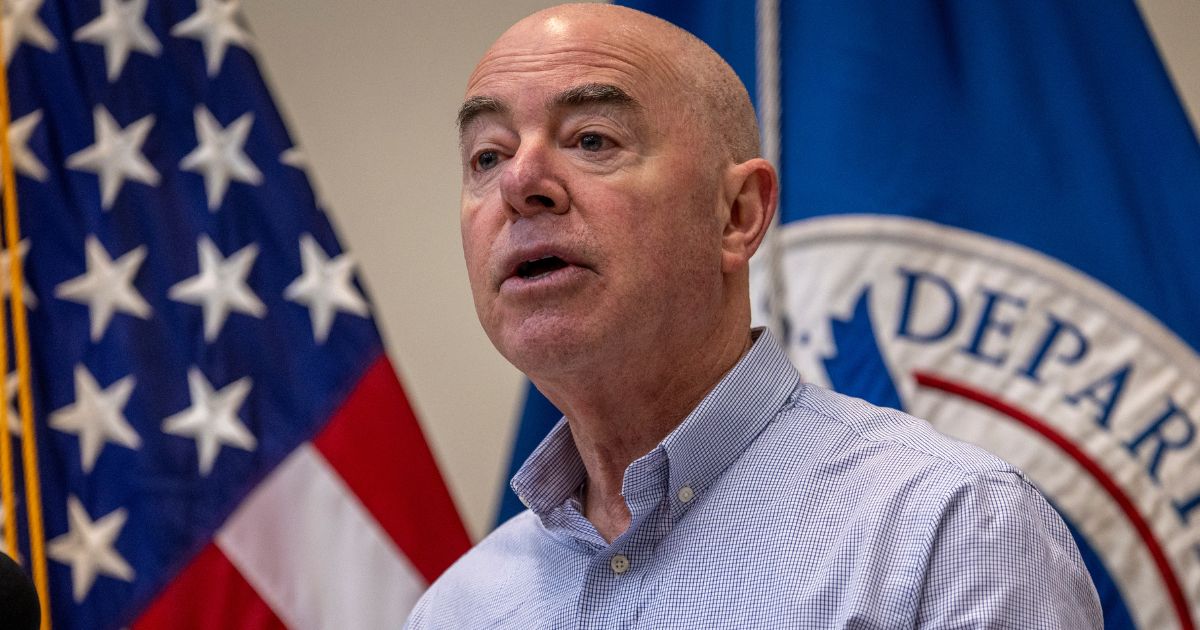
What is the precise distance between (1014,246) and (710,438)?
40.8 inches

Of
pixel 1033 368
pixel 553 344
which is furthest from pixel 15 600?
pixel 1033 368

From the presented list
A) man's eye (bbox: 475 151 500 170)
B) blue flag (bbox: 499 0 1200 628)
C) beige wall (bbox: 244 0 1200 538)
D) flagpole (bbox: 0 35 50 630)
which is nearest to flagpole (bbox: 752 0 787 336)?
blue flag (bbox: 499 0 1200 628)

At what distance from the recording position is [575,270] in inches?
45.3

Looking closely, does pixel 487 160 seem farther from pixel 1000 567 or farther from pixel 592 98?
pixel 1000 567

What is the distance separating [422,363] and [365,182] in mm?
400

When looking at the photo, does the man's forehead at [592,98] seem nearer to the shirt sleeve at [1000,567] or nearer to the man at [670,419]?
the man at [670,419]

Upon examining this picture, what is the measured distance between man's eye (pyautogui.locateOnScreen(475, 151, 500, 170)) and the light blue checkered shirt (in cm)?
31

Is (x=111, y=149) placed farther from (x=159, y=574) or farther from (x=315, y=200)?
(x=159, y=574)

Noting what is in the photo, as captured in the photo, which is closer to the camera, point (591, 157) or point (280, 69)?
point (591, 157)

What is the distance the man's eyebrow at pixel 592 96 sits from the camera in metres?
1.20

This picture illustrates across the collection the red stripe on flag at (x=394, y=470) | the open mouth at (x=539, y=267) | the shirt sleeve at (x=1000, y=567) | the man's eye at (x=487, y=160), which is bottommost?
the red stripe on flag at (x=394, y=470)

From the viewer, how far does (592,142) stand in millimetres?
1200

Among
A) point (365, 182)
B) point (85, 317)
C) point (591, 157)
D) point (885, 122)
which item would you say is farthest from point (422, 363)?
point (591, 157)

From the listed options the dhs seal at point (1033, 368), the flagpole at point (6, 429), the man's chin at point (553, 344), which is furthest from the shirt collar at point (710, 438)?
the flagpole at point (6, 429)
